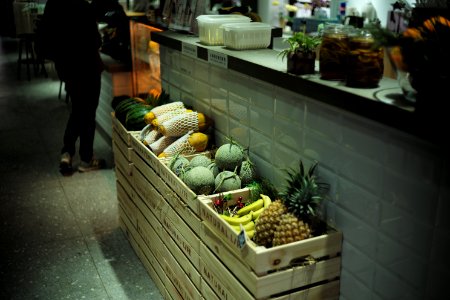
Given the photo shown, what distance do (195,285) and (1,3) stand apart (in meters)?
15.7

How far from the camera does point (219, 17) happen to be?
3320 millimetres

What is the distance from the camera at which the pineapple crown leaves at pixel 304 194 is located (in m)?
2.20

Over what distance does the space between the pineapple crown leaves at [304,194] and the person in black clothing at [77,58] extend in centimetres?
348

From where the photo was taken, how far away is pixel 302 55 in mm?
2301

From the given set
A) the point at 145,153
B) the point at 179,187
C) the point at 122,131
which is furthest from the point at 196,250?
the point at 122,131

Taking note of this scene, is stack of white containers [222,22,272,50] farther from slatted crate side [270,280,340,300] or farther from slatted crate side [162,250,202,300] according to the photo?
slatted crate side [270,280,340,300]

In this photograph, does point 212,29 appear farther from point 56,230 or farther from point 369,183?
point 56,230

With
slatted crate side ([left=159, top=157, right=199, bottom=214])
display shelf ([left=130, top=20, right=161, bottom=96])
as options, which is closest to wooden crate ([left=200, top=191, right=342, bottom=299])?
slatted crate side ([left=159, top=157, right=199, bottom=214])

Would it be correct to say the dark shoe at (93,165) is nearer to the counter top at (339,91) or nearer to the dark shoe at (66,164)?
the dark shoe at (66,164)

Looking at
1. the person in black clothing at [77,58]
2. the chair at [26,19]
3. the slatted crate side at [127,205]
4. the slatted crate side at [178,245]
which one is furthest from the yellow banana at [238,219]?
the chair at [26,19]

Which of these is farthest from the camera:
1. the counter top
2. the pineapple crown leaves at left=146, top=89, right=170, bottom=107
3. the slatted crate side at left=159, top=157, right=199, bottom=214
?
the pineapple crown leaves at left=146, top=89, right=170, bottom=107

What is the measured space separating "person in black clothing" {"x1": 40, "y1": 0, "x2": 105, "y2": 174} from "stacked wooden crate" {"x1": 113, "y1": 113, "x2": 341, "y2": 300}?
1.49 m

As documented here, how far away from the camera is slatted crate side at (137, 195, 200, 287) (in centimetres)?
278

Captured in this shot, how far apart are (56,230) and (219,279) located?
237cm
